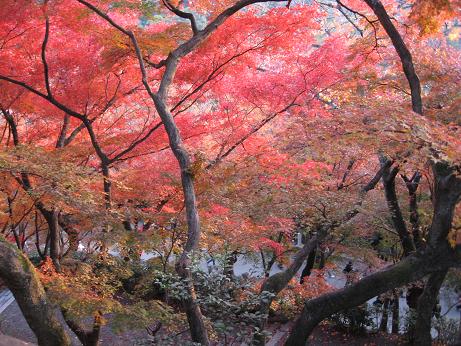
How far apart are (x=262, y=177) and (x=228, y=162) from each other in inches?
36.2

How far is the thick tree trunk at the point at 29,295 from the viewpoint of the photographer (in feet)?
13.6

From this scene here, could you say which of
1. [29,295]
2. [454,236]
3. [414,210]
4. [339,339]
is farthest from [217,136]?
[29,295]

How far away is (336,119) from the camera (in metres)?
6.19

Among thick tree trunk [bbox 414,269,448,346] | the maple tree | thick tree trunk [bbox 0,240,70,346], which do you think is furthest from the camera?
thick tree trunk [bbox 414,269,448,346]

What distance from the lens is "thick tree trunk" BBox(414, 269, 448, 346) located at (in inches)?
253

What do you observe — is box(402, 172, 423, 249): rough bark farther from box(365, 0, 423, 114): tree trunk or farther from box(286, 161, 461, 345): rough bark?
box(365, 0, 423, 114): tree trunk

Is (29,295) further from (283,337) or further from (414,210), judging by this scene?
(414,210)

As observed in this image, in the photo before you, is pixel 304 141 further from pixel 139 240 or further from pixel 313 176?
pixel 139 240

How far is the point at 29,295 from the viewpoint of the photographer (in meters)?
4.29

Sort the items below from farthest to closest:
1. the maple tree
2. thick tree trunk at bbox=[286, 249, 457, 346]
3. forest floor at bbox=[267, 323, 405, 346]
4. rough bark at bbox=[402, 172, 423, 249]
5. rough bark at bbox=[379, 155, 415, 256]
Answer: forest floor at bbox=[267, 323, 405, 346] < rough bark at bbox=[402, 172, 423, 249] < rough bark at bbox=[379, 155, 415, 256] < thick tree trunk at bbox=[286, 249, 457, 346] < the maple tree

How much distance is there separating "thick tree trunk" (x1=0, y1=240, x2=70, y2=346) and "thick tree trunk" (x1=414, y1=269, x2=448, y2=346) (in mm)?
5154

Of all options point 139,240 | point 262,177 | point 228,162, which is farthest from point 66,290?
point 262,177

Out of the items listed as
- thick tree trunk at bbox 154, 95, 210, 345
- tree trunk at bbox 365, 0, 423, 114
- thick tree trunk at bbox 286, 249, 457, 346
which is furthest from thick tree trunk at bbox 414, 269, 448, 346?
thick tree trunk at bbox 154, 95, 210, 345

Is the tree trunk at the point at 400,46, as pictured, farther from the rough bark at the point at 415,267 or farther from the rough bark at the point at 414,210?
the rough bark at the point at 414,210
